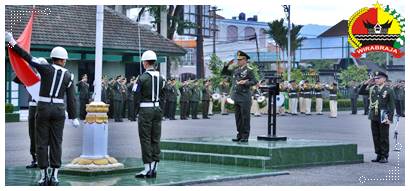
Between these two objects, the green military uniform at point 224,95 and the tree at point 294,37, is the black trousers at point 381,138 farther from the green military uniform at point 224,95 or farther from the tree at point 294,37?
the tree at point 294,37

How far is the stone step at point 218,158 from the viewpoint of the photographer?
13.6 meters

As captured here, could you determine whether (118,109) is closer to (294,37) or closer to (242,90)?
(242,90)

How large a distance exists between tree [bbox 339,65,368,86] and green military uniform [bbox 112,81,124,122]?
2450 cm

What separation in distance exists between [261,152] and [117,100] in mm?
17448

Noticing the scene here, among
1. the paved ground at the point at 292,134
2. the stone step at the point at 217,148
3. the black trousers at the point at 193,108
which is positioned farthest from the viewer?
the black trousers at the point at 193,108

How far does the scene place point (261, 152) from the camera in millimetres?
13898

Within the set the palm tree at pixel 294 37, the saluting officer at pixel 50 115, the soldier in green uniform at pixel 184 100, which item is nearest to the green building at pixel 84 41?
the soldier in green uniform at pixel 184 100

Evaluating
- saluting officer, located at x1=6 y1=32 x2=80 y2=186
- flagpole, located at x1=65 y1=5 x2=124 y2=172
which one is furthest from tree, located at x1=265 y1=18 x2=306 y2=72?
saluting officer, located at x1=6 y1=32 x2=80 y2=186

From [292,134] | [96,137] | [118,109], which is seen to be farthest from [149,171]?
[118,109]

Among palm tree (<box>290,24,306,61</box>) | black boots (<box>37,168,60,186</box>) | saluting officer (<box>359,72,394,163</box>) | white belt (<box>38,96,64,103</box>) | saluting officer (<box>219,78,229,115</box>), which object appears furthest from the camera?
palm tree (<box>290,24,306,61</box>)

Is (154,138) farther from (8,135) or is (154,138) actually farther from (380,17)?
(8,135)

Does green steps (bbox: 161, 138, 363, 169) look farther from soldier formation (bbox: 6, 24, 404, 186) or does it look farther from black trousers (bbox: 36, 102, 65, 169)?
black trousers (bbox: 36, 102, 65, 169)

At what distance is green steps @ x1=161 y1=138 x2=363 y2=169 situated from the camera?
13820 mm

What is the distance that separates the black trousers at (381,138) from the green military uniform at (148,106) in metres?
5.05
